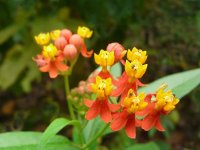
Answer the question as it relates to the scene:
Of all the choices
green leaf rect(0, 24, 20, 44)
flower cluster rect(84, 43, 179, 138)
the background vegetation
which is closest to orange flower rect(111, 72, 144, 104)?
flower cluster rect(84, 43, 179, 138)

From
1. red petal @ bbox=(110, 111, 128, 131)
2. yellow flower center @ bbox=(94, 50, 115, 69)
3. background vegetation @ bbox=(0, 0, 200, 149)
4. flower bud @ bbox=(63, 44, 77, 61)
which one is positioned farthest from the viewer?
background vegetation @ bbox=(0, 0, 200, 149)

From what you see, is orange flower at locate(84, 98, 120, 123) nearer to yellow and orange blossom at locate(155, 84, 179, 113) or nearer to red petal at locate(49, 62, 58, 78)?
yellow and orange blossom at locate(155, 84, 179, 113)

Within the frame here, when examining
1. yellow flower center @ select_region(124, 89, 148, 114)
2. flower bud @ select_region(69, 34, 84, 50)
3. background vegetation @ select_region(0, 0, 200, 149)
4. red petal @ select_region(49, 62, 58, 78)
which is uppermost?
flower bud @ select_region(69, 34, 84, 50)

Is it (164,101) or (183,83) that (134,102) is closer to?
(164,101)

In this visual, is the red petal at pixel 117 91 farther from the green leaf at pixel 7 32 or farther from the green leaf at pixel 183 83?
the green leaf at pixel 7 32

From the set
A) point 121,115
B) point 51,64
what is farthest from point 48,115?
point 121,115

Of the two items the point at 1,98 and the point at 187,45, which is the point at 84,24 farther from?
the point at 1,98
